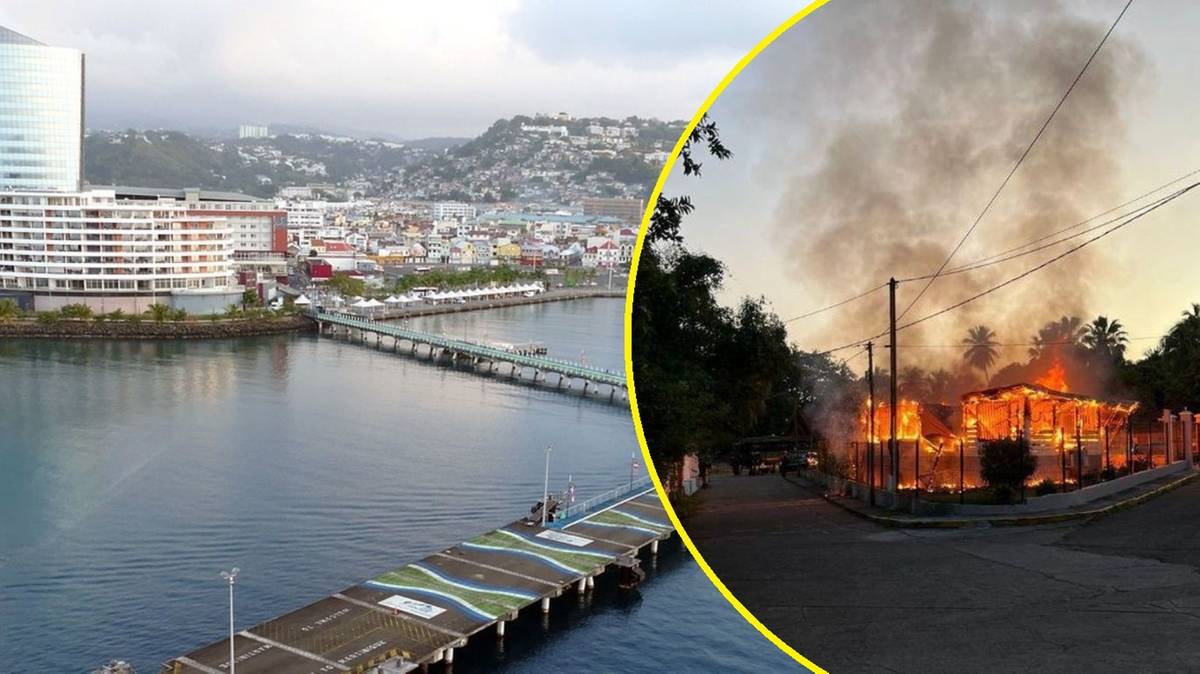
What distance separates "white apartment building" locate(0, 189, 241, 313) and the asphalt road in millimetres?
25115

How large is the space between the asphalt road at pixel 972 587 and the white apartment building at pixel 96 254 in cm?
2511

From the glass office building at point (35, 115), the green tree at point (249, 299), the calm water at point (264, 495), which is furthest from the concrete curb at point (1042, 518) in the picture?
the glass office building at point (35, 115)

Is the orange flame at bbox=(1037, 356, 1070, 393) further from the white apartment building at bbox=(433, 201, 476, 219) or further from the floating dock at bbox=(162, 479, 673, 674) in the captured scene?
the white apartment building at bbox=(433, 201, 476, 219)

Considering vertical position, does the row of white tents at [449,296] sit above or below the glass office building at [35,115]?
below

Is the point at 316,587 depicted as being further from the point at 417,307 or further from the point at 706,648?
the point at 417,307

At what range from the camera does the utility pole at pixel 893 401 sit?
2.44ft

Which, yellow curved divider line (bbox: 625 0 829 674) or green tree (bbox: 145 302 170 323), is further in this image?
green tree (bbox: 145 302 170 323)

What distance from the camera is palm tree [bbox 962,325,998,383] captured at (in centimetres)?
71

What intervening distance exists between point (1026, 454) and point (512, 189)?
71.6m

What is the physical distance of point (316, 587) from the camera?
28.6ft

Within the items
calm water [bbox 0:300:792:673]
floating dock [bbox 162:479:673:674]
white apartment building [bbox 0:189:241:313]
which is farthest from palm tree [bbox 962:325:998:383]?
white apartment building [bbox 0:189:241:313]

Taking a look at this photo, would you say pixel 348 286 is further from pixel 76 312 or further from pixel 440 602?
pixel 440 602

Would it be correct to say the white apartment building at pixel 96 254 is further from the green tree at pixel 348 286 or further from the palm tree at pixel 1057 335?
the palm tree at pixel 1057 335

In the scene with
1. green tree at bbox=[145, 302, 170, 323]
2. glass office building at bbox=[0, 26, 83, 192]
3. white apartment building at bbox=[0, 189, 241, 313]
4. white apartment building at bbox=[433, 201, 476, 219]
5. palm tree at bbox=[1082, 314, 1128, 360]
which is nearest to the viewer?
palm tree at bbox=[1082, 314, 1128, 360]
